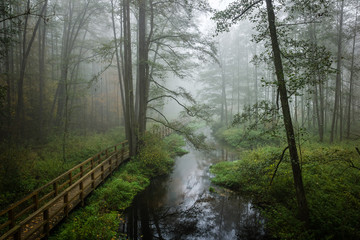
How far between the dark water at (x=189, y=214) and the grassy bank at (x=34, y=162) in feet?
14.8

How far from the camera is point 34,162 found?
32.8 ft

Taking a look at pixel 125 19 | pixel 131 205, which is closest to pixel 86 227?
pixel 131 205

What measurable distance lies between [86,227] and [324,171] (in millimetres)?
8826

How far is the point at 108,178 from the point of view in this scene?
9.51m

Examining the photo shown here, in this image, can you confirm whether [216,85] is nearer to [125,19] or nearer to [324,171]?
[125,19]

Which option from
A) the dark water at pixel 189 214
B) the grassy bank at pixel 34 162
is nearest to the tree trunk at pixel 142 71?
the dark water at pixel 189 214

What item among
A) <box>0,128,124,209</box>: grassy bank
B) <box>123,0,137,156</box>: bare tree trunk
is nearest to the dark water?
<box>123,0,137,156</box>: bare tree trunk

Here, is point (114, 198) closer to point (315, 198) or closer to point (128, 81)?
point (128, 81)

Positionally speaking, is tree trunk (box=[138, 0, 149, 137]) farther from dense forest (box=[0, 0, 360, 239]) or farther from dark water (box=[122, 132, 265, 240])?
dark water (box=[122, 132, 265, 240])

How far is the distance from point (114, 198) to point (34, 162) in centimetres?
547

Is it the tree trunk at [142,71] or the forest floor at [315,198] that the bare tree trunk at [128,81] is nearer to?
the tree trunk at [142,71]

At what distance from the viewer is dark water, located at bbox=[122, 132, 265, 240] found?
641 centimetres

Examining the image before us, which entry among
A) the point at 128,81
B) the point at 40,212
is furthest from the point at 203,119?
the point at 40,212

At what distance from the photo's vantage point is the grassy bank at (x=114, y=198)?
17.7ft
